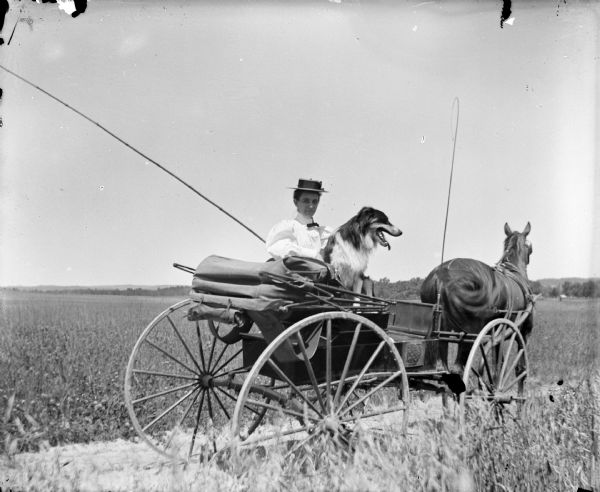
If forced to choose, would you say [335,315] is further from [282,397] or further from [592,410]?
[592,410]

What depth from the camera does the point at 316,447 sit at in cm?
387

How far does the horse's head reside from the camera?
733cm

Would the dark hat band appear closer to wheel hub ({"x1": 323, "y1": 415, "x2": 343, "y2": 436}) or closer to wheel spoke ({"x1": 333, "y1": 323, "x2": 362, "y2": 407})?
wheel spoke ({"x1": 333, "y1": 323, "x2": 362, "y2": 407})

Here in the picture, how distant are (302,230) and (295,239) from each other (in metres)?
0.11

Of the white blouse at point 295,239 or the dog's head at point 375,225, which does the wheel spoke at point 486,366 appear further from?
the white blouse at point 295,239

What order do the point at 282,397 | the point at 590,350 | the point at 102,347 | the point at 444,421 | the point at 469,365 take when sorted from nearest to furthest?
the point at 444,421 < the point at 590,350 < the point at 282,397 < the point at 469,365 < the point at 102,347

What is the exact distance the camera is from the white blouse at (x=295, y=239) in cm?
490

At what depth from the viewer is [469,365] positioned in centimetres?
487

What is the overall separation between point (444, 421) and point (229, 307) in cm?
170

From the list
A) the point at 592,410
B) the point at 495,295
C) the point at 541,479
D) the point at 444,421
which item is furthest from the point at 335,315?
the point at 495,295

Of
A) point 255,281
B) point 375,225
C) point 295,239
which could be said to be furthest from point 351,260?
point 255,281

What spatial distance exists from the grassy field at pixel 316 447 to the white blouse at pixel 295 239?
1.60 m

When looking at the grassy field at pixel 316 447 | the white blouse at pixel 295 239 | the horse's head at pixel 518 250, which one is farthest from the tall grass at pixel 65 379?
the horse's head at pixel 518 250

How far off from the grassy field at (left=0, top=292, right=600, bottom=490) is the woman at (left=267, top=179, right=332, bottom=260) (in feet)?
5.36
